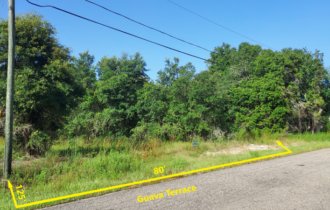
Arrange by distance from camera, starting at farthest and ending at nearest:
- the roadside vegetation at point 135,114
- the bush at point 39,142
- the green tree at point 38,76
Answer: the bush at point 39,142 → the green tree at point 38,76 → the roadside vegetation at point 135,114

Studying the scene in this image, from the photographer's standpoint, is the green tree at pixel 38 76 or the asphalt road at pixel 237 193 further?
the green tree at pixel 38 76

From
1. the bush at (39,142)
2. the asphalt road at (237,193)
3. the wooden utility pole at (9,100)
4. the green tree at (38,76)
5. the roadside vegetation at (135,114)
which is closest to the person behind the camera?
the asphalt road at (237,193)

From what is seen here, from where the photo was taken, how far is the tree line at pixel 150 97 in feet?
33.3

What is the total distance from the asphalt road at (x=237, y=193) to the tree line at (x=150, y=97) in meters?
6.60

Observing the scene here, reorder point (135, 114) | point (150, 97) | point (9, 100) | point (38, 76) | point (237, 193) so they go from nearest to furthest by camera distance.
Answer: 1. point (237, 193)
2. point (9, 100)
3. point (38, 76)
4. point (150, 97)
5. point (135, 114)

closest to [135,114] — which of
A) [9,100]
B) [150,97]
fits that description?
[150,97]

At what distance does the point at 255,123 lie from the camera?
1992cm

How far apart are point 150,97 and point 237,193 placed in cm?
1437

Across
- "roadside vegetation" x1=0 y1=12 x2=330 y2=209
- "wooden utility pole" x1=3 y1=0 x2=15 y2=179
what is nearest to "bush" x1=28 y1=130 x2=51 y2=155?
"roadside vegetation" x1=0 y1=12 x2=330 y2=209

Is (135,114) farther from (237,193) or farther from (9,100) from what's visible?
(237,193)

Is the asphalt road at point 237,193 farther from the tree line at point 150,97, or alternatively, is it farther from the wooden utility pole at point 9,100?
the tree line at point 150,97

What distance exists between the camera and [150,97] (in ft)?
63.5

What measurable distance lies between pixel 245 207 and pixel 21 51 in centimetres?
1010

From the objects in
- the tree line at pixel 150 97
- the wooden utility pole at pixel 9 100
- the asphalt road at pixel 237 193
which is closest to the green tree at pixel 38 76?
the tree line at pixel 150 97
